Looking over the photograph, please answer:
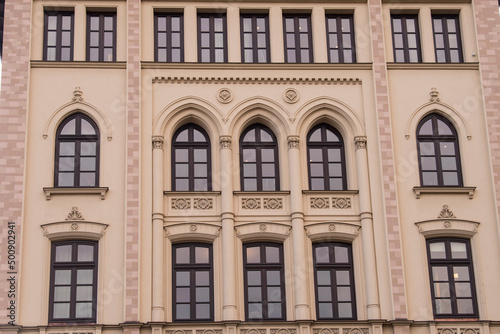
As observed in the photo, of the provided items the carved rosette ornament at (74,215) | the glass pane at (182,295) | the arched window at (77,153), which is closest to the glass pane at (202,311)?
the glass pane at (182,295)

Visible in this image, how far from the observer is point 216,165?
30.3 m

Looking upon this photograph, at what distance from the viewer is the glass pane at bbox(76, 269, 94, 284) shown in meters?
28.6

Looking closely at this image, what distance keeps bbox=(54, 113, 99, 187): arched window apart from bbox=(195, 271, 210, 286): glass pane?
14.7ft

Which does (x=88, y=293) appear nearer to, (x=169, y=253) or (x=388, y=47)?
(x=169, y=253)

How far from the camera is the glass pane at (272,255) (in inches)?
1163

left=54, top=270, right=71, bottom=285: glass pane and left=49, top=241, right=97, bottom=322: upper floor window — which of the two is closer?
left=49, top=241, right=97, bottom=322: upper floor window

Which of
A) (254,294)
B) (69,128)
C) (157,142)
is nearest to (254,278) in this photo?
(254,294)

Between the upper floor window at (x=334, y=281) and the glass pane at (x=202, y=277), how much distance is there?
11.4 ft

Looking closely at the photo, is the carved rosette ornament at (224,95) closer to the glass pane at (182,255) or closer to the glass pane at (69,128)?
the glass pane at (69,128)

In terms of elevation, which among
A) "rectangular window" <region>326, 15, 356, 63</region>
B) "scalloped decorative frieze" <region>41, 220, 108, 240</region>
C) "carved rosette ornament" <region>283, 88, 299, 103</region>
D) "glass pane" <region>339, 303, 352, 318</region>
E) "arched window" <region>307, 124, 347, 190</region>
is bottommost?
"glass pane" <region>339, 303, 352, 318</region>

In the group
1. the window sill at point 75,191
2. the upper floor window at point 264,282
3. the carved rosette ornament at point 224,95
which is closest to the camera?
the upper floor window at point 264,282

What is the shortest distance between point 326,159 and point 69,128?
877cm

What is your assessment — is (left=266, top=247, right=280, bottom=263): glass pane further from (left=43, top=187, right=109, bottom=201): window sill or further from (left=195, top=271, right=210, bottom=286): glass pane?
(left=43, top=187, right=109, bottom=201): window sill

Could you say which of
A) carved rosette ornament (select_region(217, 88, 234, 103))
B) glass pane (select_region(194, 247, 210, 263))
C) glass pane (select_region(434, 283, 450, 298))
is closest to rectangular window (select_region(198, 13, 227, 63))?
carved rosette ornament (select_region(217, 88, 234, 103))
